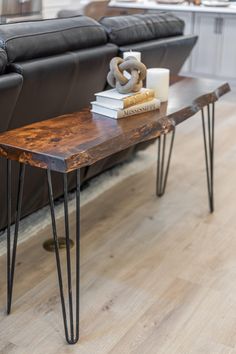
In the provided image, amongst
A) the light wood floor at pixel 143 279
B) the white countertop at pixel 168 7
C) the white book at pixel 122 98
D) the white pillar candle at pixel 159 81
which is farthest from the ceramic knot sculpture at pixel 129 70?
the white countertop at pixel 168 7

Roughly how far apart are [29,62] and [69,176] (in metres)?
0.77

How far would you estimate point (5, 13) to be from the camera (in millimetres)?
4676

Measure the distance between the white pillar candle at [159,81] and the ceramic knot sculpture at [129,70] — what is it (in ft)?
0.56

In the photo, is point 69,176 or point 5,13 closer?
point 69,176

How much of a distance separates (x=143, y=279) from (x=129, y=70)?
0.84 m

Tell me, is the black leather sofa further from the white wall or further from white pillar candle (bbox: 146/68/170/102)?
the white wall

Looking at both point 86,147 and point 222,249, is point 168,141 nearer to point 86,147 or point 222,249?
point 222,249

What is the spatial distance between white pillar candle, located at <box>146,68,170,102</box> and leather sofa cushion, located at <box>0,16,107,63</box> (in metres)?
0.32

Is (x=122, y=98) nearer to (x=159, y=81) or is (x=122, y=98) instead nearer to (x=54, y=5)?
(x=159, y=81)

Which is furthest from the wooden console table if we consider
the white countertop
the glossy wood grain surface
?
the white countertop

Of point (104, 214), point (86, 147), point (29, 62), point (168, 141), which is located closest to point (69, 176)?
point (104, 214)

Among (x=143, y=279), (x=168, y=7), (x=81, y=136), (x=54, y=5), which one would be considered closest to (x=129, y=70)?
(x=81, y=136)

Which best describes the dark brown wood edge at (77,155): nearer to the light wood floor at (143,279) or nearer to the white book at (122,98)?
the white book at (122,98)

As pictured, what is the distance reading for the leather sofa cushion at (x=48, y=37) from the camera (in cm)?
190
